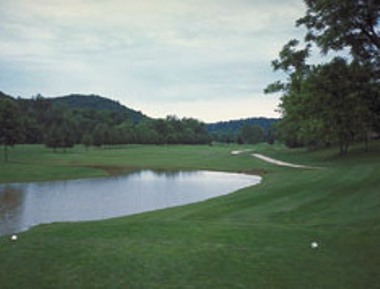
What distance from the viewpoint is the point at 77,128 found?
135m

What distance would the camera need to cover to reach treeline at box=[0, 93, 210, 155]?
2616 inches

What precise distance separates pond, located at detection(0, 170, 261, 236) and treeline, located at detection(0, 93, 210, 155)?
26626 mm

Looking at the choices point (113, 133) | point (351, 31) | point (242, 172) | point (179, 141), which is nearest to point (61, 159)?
point (242, 172)

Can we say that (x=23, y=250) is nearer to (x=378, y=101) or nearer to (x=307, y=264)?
(x=307, y=264)

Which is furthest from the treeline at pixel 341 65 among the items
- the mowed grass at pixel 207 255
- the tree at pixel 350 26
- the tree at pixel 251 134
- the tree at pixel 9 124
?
the tree at pixel 251 134

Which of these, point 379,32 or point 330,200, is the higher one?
point 379,32

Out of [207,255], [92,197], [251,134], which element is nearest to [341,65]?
[207,255]

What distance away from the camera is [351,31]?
16.5 metres

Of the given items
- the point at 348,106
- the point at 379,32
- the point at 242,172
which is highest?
the point at 379,32

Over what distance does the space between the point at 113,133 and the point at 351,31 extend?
10537 centimetres

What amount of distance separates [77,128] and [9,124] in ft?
230

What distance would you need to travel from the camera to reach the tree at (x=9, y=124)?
64.5 m

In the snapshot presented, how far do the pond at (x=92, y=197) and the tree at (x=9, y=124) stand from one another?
24665 millimetres

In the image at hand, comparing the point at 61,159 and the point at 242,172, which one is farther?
the point at 61,159
